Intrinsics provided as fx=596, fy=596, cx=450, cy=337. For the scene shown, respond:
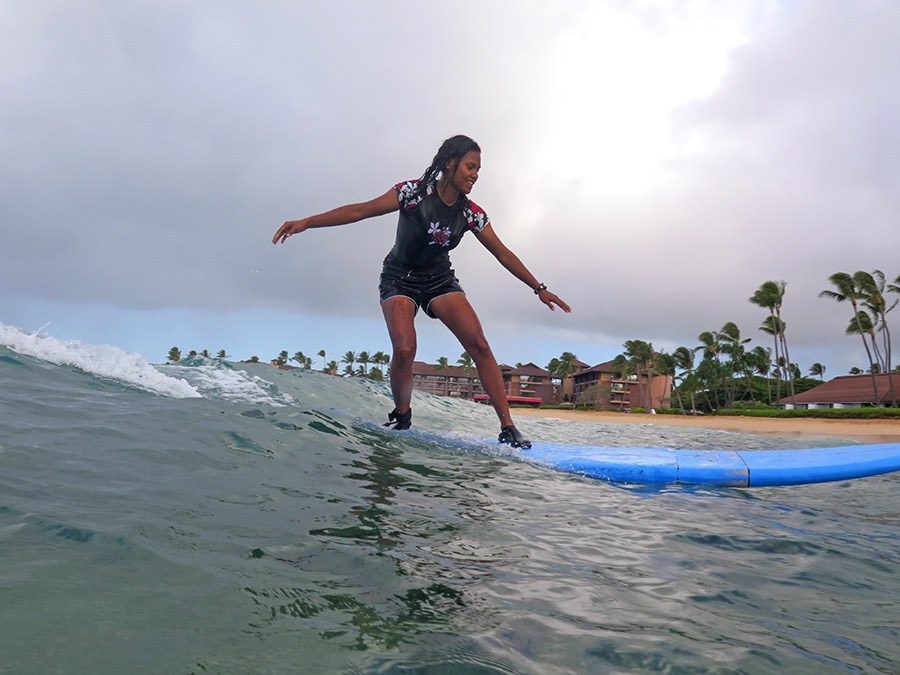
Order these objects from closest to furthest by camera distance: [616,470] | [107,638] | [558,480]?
[107,638], [558,480], [616,470]

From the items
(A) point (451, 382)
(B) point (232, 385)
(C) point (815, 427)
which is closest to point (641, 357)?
(A) point (451, 382)

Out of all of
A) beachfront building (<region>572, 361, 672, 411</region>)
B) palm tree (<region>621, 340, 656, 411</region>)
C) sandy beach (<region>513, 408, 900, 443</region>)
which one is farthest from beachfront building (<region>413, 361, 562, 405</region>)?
sandy beach (<region>513, 408, 900, 443</region>)

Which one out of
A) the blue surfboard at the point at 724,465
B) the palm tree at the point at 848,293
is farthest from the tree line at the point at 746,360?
the blue surfboard at the point at 724,465

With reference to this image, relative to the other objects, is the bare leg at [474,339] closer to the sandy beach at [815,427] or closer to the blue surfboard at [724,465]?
the blue surfboard at [724,465]

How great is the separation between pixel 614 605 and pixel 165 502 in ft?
5.52

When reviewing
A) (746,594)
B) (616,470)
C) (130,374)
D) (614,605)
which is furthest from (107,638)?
(130,374)

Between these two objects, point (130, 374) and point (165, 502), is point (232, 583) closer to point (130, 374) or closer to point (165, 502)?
point (165, 502)

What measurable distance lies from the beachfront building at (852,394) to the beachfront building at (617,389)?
14076mm

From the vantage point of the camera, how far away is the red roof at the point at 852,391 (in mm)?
39656

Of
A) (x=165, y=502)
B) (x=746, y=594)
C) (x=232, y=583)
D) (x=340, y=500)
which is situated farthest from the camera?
(x=340, y=500)

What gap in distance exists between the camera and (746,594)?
1869mm

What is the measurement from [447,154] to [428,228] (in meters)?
0.61

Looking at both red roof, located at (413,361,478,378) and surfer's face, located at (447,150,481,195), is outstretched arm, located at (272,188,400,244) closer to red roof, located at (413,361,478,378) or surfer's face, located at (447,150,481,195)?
surfer's face, located at (447,150,481,195)

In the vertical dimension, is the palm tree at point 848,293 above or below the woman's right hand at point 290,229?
above
